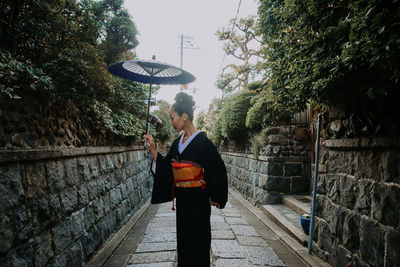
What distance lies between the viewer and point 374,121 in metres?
2.48

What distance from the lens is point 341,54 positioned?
2.02 metres

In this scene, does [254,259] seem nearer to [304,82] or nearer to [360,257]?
[360,257]

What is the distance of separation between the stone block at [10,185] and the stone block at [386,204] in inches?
139

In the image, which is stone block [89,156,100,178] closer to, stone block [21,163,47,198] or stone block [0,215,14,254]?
stone block [21,163,47,198]

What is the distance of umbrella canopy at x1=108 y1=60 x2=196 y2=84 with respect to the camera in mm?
3609

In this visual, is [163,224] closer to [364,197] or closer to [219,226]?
[219,226]

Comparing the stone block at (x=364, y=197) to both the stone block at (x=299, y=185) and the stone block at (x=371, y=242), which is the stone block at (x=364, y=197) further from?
the stone block at (x=299, y=185)

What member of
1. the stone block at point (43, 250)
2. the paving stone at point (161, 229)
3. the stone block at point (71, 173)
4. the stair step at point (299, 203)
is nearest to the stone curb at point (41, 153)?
the stone block at point (71, 173)

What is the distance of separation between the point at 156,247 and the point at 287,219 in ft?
9.96

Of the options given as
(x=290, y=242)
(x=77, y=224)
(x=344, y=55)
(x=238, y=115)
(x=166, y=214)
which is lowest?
(x=166, y=214)

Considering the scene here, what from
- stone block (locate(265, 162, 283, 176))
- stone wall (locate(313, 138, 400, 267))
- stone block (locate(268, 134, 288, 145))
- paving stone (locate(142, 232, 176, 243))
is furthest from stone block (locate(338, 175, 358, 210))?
stone block (locate(268, 134, 288, 145))

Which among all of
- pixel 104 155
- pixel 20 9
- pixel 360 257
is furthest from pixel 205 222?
pixel 20 9

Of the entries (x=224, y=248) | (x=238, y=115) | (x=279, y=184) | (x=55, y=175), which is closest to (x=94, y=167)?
(x=55, y=175)

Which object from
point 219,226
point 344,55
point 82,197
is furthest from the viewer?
point 219,226
